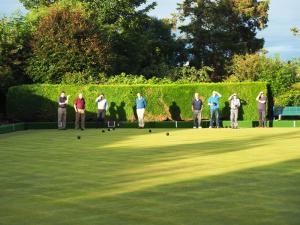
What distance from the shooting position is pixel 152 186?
7316mm

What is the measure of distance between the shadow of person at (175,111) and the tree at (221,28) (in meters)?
22.0

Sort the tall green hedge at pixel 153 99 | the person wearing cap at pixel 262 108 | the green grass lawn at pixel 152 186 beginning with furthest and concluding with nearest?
1. the tall green hedge at pixel 153 99
2. the person wearing cap at pixel 262 108
3. the green grass lawn at pixel 152 186

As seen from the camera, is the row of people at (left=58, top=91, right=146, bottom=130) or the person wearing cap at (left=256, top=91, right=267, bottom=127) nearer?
the row of people at (left=58, top=91, right=146, bottom=130)

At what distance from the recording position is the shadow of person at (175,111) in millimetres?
25969

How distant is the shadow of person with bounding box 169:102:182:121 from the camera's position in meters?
26.0

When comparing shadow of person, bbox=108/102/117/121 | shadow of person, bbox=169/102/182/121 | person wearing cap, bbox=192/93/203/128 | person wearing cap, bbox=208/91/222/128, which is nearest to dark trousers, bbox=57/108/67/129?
shadow of person, bbox=108/102/117/121

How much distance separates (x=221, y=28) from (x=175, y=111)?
83.7 feet

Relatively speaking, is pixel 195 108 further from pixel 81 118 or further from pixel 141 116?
pixel 81 118

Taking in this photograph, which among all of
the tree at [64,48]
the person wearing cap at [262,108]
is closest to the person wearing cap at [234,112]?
the person wearing cap at [262,108]

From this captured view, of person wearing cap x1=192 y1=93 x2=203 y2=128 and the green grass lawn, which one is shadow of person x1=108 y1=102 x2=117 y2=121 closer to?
person wearing cap x1=192 y1=93 x2=203 y2=128

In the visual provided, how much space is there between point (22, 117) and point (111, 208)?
20.1 meters

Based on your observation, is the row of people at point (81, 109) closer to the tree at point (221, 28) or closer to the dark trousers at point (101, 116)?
the dark trousers at point (101, 116)

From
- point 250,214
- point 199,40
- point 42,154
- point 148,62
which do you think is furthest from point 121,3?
point 250,214

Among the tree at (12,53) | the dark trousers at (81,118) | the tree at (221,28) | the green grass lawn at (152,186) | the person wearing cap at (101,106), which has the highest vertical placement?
the tree at (221,28)
